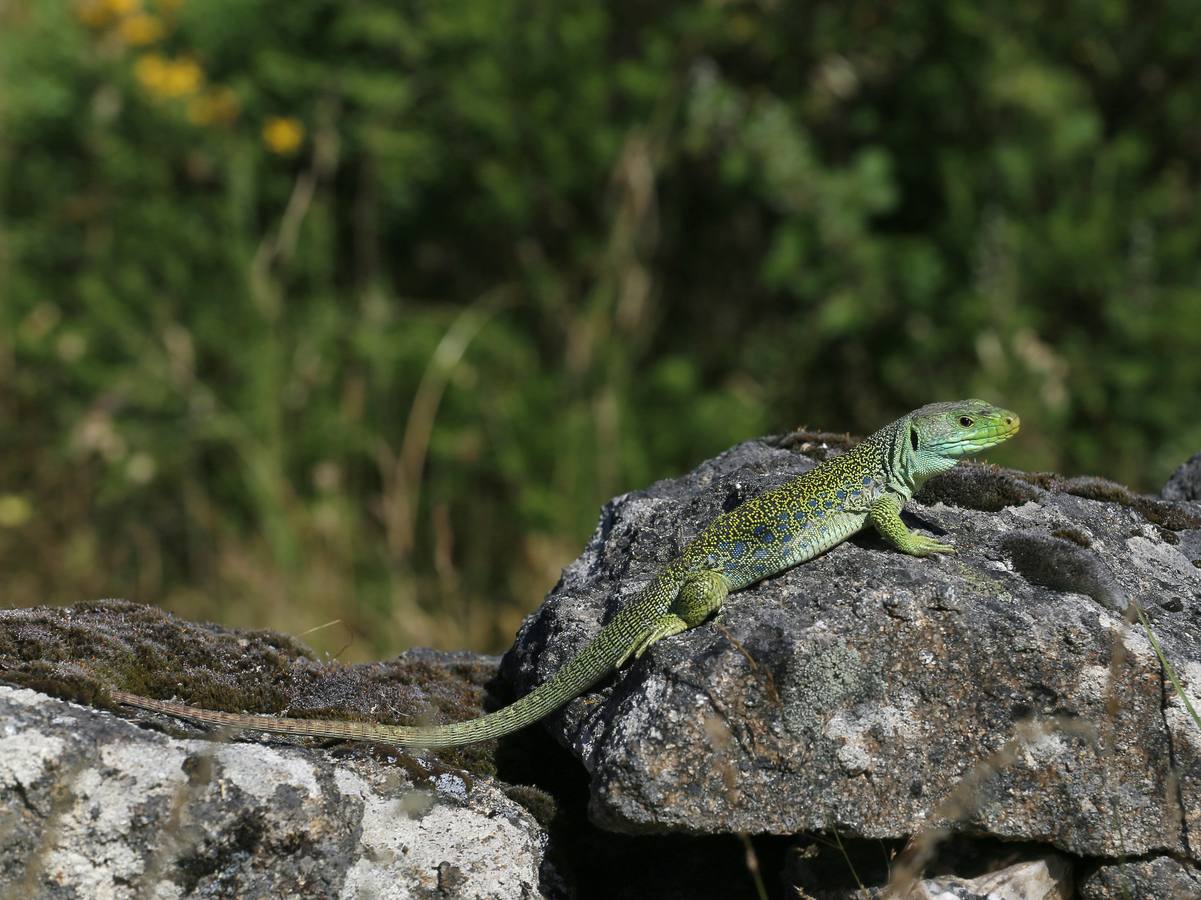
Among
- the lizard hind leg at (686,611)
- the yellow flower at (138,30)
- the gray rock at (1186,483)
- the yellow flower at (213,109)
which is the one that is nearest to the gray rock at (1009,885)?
the lizard hind leg at (686,611)

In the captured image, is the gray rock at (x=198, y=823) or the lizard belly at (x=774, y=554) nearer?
the gray rock at (x=198, y=823)

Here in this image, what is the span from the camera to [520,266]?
398 inches

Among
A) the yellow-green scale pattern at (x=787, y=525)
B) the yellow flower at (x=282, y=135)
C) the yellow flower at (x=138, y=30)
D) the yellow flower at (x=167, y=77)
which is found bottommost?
the yellow-green scale pattern at (x=787, y=525)

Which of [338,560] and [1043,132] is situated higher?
[1043,132]

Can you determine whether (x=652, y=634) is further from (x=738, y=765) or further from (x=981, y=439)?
(x=981, y=439)

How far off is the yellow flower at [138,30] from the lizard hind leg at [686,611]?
7714mm

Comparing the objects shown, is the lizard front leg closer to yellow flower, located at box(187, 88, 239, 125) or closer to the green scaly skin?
the green scaly skin

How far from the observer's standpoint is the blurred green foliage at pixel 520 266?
8789 millimetres

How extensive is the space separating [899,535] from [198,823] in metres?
2.30

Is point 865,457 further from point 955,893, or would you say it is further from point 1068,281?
point 1068,281

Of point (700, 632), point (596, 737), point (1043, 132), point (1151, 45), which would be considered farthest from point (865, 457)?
point (1151, 45)

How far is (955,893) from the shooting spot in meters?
3.57

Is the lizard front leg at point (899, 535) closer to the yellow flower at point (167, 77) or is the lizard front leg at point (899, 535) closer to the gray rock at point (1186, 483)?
the gray rock at point (1186, 483)

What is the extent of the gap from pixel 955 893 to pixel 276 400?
626 cm
